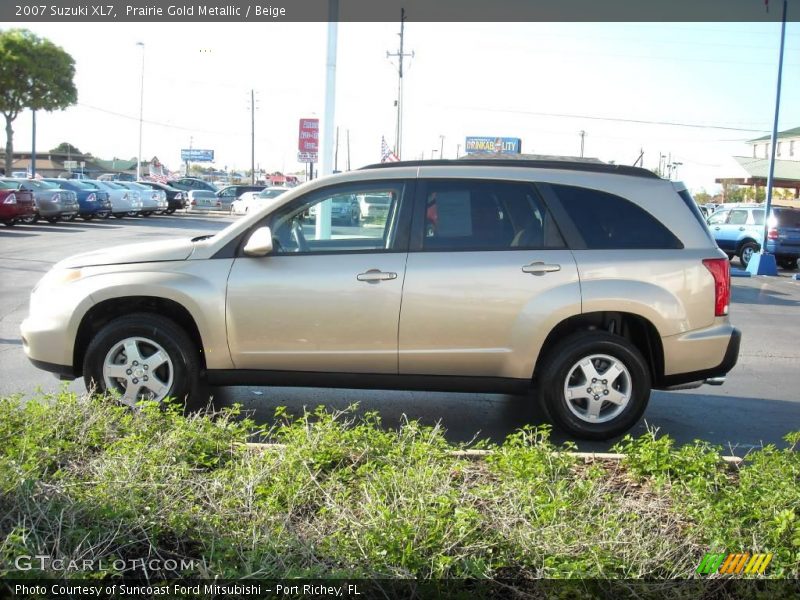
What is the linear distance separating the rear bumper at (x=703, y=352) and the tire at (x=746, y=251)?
1831cm

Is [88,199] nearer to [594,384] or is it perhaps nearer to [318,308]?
[318,308]

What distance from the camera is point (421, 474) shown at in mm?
3945

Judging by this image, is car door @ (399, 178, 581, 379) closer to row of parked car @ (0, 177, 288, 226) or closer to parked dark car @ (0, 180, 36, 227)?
parked dark car @ (0, 180, 36, 227)

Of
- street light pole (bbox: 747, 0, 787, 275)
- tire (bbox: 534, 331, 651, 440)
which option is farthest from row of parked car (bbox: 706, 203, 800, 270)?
tire (bbox: 534, 331, 651, 440)

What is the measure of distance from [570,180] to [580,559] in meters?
3.34

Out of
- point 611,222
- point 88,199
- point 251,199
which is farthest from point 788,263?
point 251,199

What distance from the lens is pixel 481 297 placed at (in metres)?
5.75

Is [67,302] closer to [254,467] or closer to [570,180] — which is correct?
[254,467]

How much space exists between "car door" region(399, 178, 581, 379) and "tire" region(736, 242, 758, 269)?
1895cm

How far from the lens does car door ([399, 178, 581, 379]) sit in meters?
5.76

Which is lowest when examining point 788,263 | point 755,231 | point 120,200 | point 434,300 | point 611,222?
point 788,263

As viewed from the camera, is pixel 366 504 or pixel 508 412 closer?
pixel 366 504

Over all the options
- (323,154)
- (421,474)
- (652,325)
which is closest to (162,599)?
(421,474)

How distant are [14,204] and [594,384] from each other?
2478 centimetres
